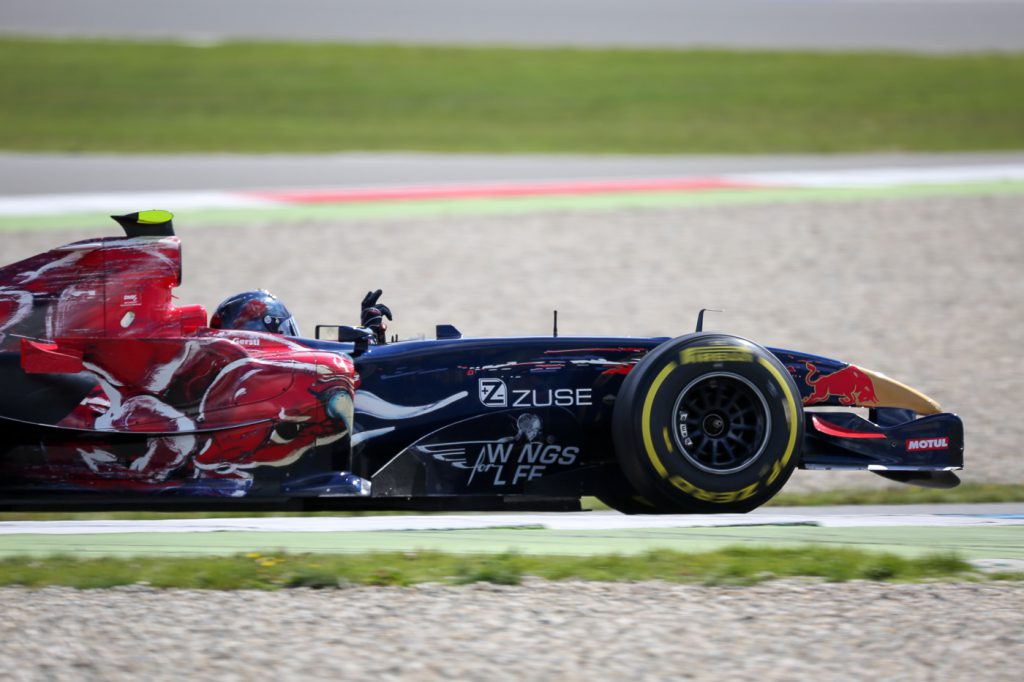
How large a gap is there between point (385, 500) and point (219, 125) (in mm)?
14717

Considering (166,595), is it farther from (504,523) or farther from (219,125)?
(219,125)

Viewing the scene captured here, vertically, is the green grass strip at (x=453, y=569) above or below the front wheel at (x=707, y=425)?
below

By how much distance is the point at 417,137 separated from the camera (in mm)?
19125

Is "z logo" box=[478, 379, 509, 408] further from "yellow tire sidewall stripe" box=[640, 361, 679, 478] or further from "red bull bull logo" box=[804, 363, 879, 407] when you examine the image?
"red bull bull logo" box=[804, 363, 879, 407]

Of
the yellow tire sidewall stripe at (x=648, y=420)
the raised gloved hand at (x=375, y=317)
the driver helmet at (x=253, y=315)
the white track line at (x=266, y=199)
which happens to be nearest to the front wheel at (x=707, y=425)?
the yellow tire sidewall stripe at (x=648, y=420)

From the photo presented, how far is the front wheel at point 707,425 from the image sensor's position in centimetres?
574

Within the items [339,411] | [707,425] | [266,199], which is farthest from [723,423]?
[266,199]

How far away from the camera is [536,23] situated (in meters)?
33.3

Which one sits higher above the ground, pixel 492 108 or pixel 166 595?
pixel 492 108

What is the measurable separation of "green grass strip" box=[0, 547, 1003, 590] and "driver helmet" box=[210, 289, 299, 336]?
1293mm

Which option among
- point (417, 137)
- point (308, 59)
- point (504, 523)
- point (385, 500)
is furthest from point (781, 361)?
point (308, 59)

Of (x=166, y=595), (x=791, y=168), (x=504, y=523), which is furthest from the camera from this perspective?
(x=791, y=168)

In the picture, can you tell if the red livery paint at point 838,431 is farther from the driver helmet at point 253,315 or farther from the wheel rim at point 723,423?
the driver helmet at point 253,315

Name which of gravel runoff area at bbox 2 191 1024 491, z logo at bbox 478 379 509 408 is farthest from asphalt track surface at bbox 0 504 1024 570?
gravel runoff area at bbox 2 191 1024 491
